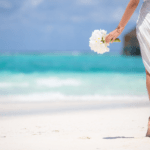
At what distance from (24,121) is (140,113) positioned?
2.16 meters

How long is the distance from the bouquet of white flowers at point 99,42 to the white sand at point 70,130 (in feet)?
3.18

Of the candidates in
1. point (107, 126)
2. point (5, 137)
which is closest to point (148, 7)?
point (107, 126)

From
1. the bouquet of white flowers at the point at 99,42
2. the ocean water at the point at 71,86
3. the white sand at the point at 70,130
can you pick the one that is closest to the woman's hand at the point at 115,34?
the bouquet of white flowers at the point at 99,42

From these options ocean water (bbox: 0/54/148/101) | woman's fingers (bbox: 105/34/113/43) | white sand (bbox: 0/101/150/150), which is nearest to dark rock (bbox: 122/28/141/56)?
ocean water (bbox: 0/54/148/101)

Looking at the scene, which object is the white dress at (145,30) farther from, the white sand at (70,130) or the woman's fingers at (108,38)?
the white sand at (70,130)

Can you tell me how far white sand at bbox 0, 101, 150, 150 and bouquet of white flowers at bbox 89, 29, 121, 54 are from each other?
0.97 metres

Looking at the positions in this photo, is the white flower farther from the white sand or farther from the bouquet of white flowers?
the white sand

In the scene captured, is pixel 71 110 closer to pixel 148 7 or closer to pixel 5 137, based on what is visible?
pixel 5 137

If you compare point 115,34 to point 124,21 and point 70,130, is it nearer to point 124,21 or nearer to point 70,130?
point 124,21

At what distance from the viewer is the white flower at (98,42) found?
260cm

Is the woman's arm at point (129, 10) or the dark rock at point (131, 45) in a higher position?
the dark rock at point (131, 45)

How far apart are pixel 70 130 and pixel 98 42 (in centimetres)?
130

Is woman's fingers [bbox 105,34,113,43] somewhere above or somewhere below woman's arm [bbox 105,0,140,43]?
below

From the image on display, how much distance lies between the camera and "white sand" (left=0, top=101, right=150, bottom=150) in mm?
2352
